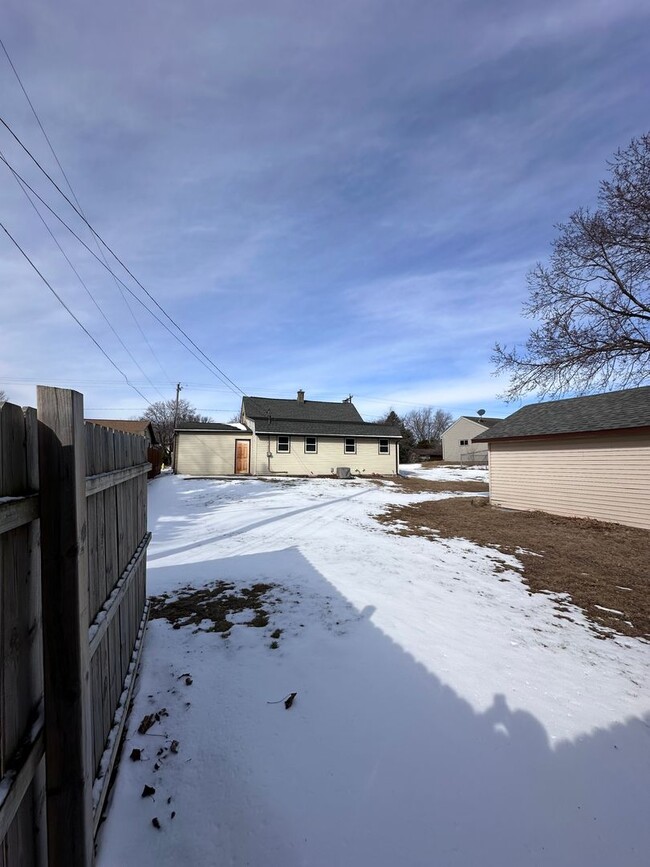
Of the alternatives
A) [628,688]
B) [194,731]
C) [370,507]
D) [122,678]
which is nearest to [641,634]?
[628,688]

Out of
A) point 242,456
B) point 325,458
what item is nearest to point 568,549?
point 325,458

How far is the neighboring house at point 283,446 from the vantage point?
Result: 78.8 feet

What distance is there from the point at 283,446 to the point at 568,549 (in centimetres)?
1795

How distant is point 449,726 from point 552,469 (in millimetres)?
12639

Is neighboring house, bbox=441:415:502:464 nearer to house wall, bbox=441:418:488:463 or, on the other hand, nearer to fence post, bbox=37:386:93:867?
house wall, bbox=441:418:488:463

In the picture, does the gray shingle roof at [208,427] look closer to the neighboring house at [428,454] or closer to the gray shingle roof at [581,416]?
the gray shingle roof at [581,416]

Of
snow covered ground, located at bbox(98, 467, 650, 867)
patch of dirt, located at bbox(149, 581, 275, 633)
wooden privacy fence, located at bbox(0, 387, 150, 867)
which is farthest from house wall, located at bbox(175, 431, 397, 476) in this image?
wooden privacy fence, located at bbox(0, 387, 150, 867)

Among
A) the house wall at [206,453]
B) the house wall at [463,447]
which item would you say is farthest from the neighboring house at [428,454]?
the house wall at [206,453]

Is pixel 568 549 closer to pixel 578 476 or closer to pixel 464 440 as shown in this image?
pixel 578 476

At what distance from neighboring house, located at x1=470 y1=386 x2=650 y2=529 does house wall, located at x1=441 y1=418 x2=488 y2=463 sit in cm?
3120

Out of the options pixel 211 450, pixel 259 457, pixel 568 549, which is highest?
pixel 211 450

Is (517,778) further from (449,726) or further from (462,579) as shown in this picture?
(462,579)

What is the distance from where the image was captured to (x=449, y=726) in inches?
112

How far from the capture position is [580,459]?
500 inches
